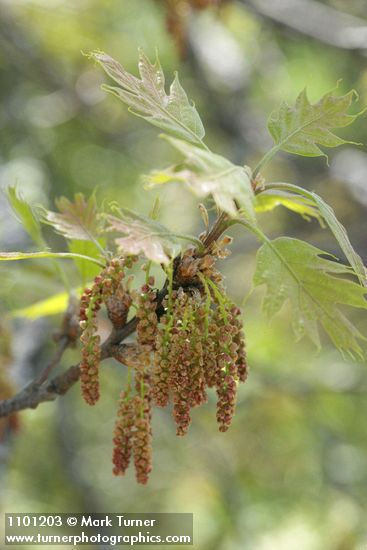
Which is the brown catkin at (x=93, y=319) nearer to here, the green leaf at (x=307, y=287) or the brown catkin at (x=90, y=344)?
the brown catkin at (x=90, y=344)

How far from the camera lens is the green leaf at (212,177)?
1.22 meters

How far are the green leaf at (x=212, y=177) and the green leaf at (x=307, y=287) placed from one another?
0.68 feet

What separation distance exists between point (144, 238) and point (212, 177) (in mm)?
194

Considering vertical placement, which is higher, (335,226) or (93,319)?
(335,226)

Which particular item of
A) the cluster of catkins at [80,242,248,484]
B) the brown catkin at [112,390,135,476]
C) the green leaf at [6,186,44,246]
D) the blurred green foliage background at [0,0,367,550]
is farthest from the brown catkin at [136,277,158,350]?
the blurred green foliage background at [0,0,367,550]

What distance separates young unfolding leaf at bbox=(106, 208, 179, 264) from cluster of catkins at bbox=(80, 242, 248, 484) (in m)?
0.11

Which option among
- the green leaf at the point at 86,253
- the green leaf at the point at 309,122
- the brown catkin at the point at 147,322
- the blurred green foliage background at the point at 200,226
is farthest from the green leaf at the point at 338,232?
the blurred green foliage background at the point at 200,226

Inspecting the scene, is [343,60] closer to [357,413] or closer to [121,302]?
[357,413]

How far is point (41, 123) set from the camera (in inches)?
210

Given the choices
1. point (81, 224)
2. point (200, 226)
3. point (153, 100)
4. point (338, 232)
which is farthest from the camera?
point (200, 226)

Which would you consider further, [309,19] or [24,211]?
[309,19]

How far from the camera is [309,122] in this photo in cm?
159

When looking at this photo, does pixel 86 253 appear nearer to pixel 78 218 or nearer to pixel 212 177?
pixel 78 218

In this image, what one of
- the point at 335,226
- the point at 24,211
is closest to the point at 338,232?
the point at 335,226
